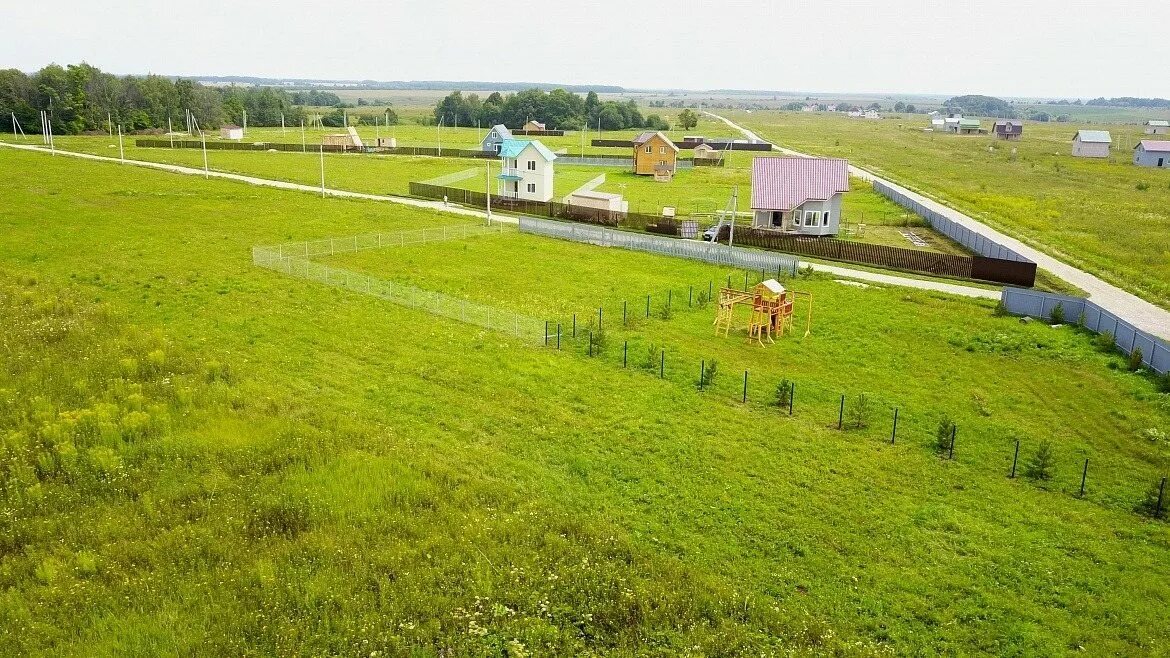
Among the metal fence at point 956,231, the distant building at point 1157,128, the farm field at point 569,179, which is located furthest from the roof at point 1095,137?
the distant building at point 1157,128

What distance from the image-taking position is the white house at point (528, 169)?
206 ft

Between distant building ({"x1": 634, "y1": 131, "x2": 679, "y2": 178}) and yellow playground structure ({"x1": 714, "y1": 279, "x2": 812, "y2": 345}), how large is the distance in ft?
187

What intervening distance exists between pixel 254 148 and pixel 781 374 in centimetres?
10362

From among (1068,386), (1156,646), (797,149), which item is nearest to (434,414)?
(1156,646)

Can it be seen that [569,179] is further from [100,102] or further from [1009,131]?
[1009,131]

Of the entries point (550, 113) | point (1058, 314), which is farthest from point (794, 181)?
point (550, 113)

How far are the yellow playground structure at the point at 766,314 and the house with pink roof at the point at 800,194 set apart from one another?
20.8m

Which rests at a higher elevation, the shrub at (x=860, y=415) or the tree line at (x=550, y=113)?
the tree line at (x=550, y=113)

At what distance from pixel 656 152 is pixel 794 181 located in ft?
127

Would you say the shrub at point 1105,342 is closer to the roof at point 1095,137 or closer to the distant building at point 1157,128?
the roof at point 1095,137

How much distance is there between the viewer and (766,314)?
3008cm

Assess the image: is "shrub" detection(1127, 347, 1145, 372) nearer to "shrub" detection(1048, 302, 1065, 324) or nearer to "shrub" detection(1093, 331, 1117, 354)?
"shrub" detection(1093, 331, 1117, 354)

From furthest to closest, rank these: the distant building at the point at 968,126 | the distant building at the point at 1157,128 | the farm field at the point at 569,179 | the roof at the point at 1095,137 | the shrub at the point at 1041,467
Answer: the distant building at the point at 968,126 < the distant building at the point at 1157,128 < the roof at the point at 1095,137 < the farm field at the point at 569,179 < the shrub at the point at 1041,467

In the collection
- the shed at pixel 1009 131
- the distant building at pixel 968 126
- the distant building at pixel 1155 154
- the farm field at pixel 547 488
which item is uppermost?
the distant building at pixel 968 126
